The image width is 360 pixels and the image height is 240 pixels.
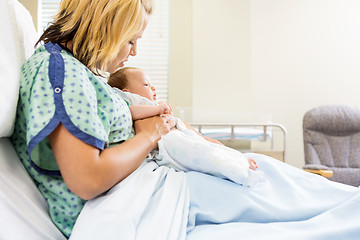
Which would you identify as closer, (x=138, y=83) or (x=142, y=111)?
(x=142, y=111)

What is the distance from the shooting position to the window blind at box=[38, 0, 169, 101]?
359cm

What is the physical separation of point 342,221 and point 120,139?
1.74 feet

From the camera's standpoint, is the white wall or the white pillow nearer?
the white pillow

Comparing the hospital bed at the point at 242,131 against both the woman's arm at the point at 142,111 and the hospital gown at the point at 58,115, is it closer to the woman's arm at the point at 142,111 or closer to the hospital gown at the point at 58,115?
the woman's arm at the point at 142,111

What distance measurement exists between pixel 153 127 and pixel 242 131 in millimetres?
1635

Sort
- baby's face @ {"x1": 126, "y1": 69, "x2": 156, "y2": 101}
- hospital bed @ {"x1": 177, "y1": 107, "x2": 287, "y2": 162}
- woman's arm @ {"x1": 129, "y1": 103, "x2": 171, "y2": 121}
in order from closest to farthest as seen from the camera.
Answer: woman's arm @ {"x1": 129, "y1": 103, "x2": 171, "y2": 121}
baby's face @ {"x1": 126, "y1": 69, "x2": 156, "y2": 101}
hospital bed @ {"x1": 177, "y1": 107, "x2": 287, "y2": 162}

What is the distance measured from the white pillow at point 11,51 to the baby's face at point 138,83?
514mm

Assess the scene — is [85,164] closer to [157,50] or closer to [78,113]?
[78,113]

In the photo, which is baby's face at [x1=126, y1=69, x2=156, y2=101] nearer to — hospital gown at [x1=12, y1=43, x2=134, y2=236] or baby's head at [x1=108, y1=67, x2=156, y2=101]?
baby's head at [x1=108, y1=67, x2=156, y2=101]

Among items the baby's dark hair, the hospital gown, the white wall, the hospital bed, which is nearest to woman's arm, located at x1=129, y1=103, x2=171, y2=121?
the hospital gown

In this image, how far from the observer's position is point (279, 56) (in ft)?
11.6

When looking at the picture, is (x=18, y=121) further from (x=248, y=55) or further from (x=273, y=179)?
(x=248, y=55)

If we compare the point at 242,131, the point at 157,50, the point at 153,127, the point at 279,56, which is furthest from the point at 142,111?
the point at 279,56

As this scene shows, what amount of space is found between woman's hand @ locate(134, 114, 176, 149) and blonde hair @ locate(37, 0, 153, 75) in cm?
20
